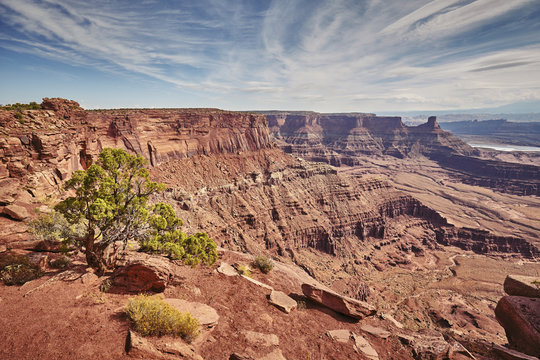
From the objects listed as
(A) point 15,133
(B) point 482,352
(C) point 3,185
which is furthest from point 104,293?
(B) point 482,352

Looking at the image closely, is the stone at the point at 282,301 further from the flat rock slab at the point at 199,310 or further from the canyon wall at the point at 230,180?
the canyon wall at the point at 230,180

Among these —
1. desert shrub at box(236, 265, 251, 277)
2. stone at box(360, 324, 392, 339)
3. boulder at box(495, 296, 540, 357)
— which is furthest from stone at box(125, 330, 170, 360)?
boulder at box(495, 296, 540, 357)

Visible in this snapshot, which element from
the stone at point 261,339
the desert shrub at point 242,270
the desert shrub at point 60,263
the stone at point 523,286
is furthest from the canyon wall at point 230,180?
the stone at point 523,286

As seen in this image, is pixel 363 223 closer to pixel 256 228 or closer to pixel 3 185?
pixel 256 228

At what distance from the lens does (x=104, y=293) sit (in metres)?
10.8

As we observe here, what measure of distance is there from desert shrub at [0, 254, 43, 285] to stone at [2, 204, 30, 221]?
4.84 m

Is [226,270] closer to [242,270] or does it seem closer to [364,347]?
[242,270]

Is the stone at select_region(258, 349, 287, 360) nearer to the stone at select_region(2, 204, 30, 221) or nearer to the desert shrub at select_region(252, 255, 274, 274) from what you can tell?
the desert shrub at select_region(252, 255, 274, 274)

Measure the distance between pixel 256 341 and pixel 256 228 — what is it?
41.5m

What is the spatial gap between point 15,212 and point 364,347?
22.8 metres

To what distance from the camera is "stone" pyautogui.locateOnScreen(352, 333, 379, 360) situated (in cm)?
1090

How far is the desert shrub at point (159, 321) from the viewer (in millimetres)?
8625

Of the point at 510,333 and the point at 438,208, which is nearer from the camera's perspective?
the point at 510,333

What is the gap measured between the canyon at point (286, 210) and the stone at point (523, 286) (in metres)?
16.4
